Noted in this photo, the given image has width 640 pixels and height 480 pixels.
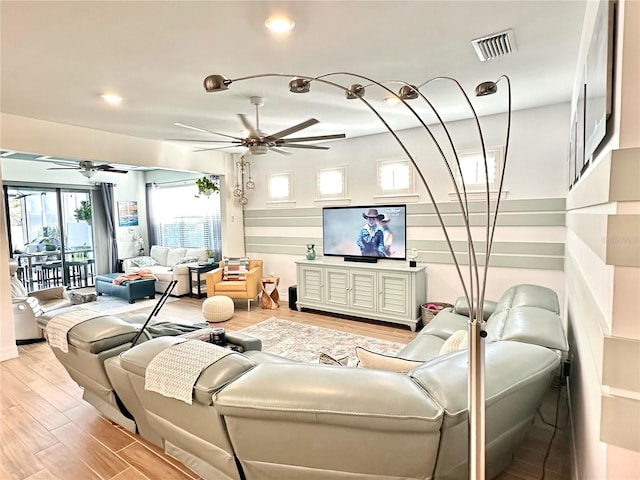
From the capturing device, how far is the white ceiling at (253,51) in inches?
75.0

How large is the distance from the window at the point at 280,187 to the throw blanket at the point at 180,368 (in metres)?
4.56

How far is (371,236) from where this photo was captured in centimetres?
500

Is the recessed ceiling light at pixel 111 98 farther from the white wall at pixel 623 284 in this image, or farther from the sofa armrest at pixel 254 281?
the white wall at pixel 623 284

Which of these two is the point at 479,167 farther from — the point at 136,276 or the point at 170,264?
the point at 170,264

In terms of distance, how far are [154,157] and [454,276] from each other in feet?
15.0

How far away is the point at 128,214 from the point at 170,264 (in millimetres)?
1889

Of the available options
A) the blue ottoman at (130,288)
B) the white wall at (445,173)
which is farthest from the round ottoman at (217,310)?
the blue ottoman at (130,288)

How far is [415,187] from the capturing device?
15.3 ft

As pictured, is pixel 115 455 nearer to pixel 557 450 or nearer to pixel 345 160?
pixel 557 450

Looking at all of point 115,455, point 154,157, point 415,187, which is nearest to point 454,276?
point 415,187

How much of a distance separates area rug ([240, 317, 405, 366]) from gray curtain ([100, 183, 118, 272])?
500cm

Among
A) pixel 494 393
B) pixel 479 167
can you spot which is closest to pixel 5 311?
pixel 494 393

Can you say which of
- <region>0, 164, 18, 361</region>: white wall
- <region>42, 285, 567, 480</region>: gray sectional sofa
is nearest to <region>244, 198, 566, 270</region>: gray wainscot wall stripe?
<region>42, 285, 567, 480</region>: gray sectional sofa

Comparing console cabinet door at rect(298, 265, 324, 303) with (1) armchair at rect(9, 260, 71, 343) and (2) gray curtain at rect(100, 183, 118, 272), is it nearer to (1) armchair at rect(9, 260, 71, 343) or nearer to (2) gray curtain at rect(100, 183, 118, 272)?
(1) armchair at rect(9, 260, 71, 343)
